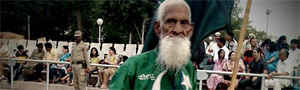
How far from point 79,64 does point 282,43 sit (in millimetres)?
3558

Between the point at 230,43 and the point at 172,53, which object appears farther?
the point at 230,43

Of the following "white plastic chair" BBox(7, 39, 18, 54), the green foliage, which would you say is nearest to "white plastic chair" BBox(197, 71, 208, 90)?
"white plastic chair" BBox(7, 39, 18, 54)

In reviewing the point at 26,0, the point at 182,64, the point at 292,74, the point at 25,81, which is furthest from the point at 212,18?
the point at 26,0

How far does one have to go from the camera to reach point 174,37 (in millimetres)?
2301

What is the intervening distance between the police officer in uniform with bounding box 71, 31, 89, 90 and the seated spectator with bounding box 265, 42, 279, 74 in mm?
3165

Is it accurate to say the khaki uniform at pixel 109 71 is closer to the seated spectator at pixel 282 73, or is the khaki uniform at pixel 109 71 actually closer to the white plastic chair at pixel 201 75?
the white plastic chair at pixel 201 75

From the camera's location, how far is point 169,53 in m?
2.35

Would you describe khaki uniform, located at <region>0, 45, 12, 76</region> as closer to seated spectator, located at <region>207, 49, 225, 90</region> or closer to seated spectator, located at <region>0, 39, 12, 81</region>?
seated spectator, located at <region>0, 39, 12, 81</region>

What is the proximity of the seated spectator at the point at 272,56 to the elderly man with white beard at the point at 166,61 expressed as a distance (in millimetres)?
3300

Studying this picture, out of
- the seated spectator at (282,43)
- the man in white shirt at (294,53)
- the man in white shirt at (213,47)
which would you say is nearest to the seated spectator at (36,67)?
the man in white shirt at (213,47)

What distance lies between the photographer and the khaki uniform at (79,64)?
673cm

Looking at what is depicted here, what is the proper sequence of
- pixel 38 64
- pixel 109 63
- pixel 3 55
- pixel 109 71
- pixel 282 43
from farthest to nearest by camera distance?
pixel 3 55 → pixel 38 64 → pixel 109 63 → pixel 109 71 → pixel 282 43

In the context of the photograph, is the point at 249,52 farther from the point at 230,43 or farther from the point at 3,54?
the point at 3,54

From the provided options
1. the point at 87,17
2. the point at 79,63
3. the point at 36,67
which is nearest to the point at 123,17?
the point at 87,17
